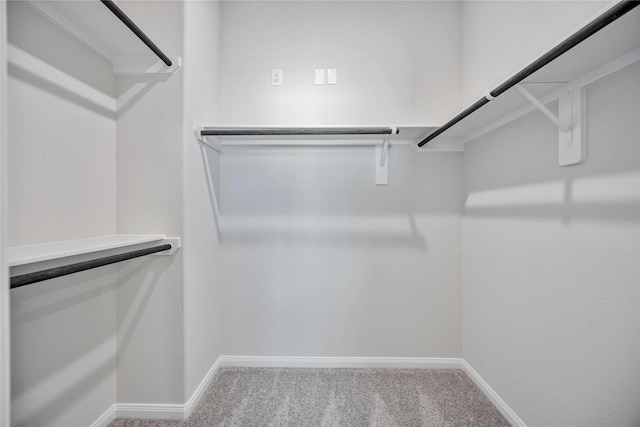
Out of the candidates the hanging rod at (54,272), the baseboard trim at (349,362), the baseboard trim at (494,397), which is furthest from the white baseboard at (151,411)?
the baseboard trim at (494,397)

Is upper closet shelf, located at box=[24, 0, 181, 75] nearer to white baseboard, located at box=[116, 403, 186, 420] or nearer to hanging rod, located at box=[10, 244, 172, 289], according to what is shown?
hanging rod, located at box=[10, 244, 172, 289]

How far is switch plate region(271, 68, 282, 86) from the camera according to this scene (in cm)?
204

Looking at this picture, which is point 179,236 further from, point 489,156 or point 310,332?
point 489,156

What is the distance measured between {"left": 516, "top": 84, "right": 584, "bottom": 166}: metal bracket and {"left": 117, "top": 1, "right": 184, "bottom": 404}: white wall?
1.57m

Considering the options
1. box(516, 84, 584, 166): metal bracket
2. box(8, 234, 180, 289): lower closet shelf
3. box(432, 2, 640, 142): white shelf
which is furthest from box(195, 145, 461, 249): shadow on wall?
box(516, 84, 584, 166): metal bracket

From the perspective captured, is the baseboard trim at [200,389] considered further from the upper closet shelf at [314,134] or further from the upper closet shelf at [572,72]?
the upper closet shelf at [572,72]

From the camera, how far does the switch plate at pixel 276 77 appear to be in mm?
2035

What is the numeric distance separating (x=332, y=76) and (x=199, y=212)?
1275 millimetres

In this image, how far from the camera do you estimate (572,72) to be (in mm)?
1019

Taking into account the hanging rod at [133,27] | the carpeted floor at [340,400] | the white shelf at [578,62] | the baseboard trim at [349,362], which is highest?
the hanging rod at [133,27]

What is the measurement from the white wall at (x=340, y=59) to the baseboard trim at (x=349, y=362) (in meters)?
1.64

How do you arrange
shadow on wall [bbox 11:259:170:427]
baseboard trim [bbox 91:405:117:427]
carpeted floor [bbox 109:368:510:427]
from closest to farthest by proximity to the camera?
shadow on wall [bbox 11:259:170:427]
baseboard trim [bbox 91:405:117:427]
carpeted floor [bbox 109:368:510:427]

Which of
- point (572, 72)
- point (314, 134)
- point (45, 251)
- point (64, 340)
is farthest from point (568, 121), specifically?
point (64, 340)

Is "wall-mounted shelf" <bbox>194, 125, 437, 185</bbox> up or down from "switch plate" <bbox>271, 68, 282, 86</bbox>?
down
